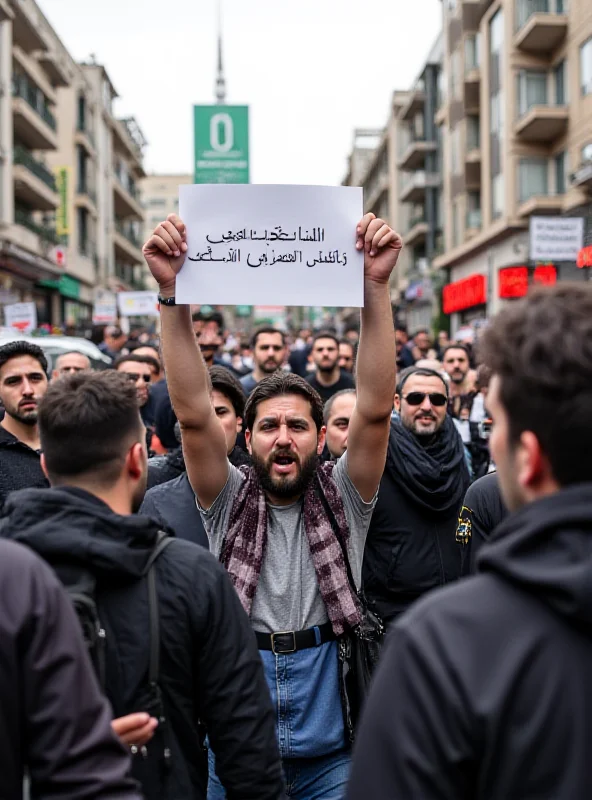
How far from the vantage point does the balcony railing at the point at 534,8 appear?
88.4 feet

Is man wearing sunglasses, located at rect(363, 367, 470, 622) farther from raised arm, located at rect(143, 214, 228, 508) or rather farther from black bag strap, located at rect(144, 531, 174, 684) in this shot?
black bag strap, located at rect(144, 531, 174, 684)

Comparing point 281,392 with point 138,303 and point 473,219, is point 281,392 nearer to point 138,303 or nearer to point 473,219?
point 138,303

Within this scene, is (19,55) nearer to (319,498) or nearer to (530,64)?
(530,64)

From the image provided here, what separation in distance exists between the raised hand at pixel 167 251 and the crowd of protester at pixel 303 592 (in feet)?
0.04

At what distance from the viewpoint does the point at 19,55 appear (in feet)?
104

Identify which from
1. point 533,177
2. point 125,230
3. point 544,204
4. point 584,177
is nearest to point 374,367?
point 584,177

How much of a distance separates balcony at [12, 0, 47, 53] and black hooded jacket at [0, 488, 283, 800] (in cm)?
3105

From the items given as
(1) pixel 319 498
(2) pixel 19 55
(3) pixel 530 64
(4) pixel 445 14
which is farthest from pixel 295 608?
(4) pixel 445 14

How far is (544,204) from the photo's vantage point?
27.0 metres

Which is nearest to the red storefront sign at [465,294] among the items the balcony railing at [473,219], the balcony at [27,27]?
the balcony railing at [473,219]

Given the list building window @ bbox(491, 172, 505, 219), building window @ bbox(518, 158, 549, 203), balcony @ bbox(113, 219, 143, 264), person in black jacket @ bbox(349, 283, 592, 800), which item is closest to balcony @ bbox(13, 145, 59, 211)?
building window @ bbox(491, 172, 505, 219)

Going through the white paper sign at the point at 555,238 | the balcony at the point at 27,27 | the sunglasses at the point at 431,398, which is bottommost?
the sunglasses at the point at 431,398

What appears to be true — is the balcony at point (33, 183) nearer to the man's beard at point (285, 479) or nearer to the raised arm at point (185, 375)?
the raised arm at point (185, 375)

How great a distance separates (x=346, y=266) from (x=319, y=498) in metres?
0.82
